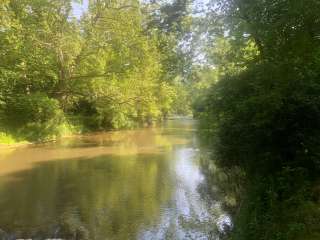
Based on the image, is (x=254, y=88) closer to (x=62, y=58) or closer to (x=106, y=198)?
(x=106, y=198)

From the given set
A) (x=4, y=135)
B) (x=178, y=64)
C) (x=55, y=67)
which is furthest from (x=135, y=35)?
(x=178, y=64)

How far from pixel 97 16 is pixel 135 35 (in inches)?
157

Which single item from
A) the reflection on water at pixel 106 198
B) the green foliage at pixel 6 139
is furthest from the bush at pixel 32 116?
the reflection on water at pixel 106 198

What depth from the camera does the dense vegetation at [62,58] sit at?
28.2 m

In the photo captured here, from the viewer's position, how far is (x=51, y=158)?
21828mm

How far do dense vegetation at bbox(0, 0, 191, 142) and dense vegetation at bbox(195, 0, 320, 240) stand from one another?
17434 millimetres

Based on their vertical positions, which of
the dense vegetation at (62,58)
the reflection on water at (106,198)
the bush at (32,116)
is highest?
the dense vegetation at (62,58)

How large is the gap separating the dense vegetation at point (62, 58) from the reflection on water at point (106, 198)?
26.4 ft

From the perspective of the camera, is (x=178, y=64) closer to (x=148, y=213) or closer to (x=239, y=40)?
(x=239, y=40)

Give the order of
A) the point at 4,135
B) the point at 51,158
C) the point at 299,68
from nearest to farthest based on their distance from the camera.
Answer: the point at 299,68 → the point at 51,158 → the point at 4,135

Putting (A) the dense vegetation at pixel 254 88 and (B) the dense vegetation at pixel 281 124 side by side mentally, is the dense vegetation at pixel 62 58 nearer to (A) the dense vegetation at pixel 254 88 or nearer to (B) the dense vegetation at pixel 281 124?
(A) the dense vegetation at pixel 254 88

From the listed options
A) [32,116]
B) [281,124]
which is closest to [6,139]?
[32,116]

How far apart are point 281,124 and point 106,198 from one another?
23.2ft

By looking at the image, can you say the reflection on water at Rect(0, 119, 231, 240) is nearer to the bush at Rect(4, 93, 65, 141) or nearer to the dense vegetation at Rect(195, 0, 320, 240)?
the dense vegetation at Rect(195, 0, 320, 240)
